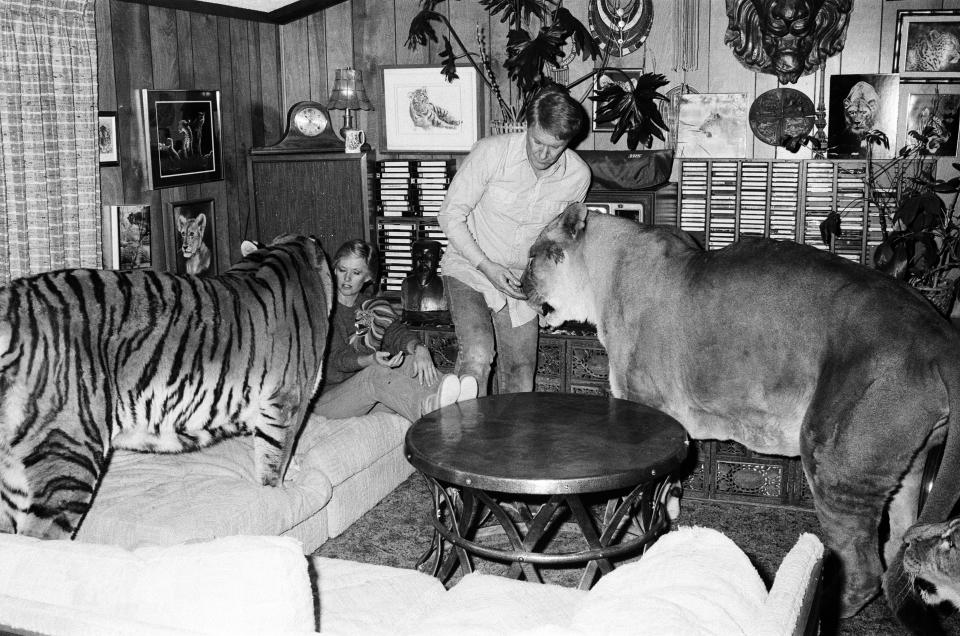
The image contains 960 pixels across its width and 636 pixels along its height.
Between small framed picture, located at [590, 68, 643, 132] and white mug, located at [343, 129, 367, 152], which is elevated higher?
small framed picture, located at [590, 68, 643, 132]

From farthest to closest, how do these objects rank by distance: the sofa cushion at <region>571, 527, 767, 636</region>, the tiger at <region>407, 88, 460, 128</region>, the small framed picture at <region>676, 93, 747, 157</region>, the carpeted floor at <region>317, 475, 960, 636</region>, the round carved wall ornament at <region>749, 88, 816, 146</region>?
the tiger at <region>407, 88, 460, 128</region> → the small framed picture at <region>676, 93, 747, 157</region> → the round carved wall ornament at <region>749, 88, 816, 146</region> → the carpeted floor at <region>317, 475, 960, 636</region> → the sofa cushion at <region>571, 527, 767, 636</region>

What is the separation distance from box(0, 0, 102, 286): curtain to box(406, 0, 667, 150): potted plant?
6.81 ft

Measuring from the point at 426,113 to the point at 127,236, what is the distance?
2039mm

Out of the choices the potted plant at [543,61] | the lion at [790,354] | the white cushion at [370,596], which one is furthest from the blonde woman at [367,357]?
the potted plant at [543,61]

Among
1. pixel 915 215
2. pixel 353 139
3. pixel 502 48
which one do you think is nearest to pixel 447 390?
pixel 353 139

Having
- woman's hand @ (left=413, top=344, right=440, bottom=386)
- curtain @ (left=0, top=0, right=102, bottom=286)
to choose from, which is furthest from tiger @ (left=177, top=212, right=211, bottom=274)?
woman's hand @ (left=413, top=344, right=440, bottom=386)

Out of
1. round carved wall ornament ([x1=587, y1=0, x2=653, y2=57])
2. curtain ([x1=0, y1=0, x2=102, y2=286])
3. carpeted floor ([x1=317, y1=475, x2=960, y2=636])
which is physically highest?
round carved wall ornament ([x1=587, y1=0, x2=653, y2=57])

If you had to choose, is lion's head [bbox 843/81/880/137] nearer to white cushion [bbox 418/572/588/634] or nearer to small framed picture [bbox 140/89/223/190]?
small framed picture [bbox 140/89/223/190]

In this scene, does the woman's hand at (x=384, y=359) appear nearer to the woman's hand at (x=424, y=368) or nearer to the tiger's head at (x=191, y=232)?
the woman's hand at (x=424, y=368)

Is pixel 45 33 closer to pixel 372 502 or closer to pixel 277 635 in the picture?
pixel 372 502

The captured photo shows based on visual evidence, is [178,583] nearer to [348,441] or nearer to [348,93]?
[348,441]

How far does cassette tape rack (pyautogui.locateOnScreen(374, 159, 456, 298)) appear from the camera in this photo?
549 cm

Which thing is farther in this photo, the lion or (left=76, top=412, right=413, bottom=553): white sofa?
(left=76, top=412, right=413, bottom=553): white sofa

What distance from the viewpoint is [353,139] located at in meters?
5.44
